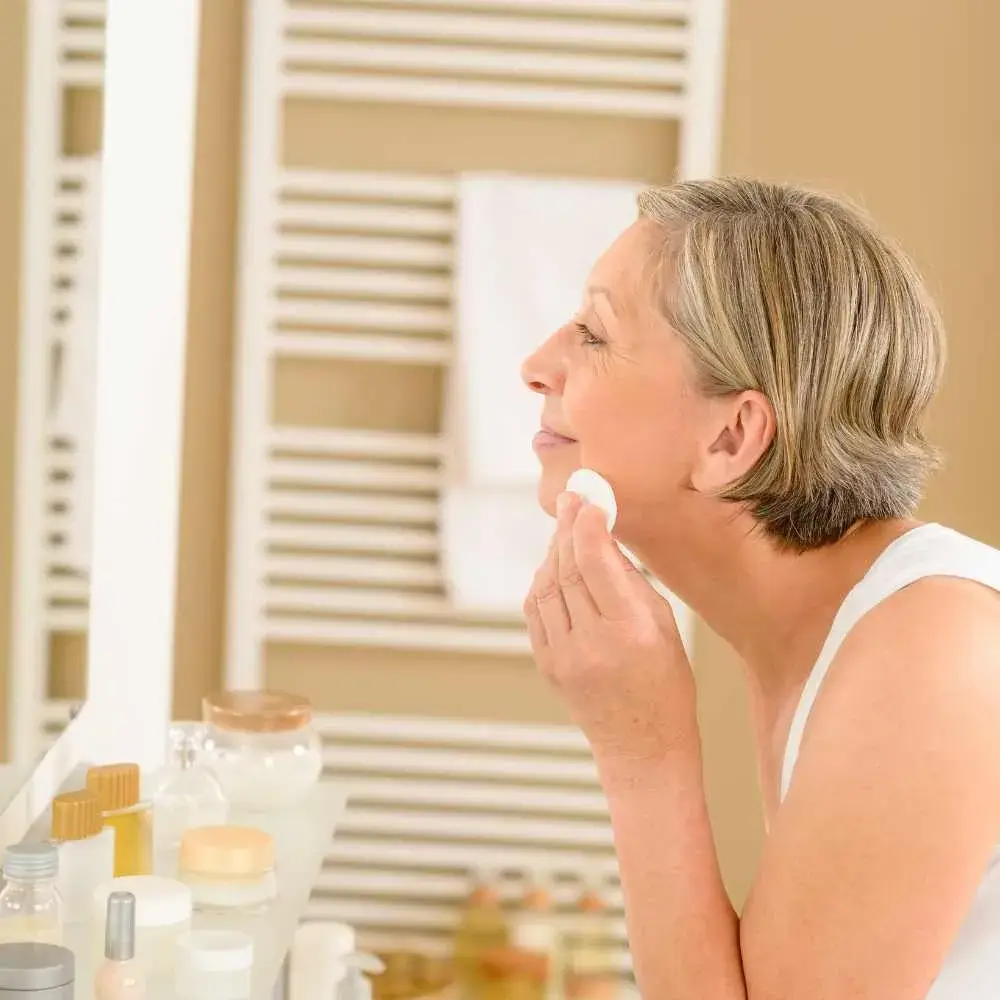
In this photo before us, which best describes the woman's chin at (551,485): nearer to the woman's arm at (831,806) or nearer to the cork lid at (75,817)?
the woman's arm at (831,806)

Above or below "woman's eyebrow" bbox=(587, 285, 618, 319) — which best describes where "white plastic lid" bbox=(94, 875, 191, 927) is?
below

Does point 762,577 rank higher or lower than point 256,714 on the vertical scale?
higher

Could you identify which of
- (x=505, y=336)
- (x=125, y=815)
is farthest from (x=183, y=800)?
→ (x=505, y=336)

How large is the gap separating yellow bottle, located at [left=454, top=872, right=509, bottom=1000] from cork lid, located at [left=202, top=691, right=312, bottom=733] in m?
0.96

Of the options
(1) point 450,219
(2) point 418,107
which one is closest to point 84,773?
(1) point 450,219

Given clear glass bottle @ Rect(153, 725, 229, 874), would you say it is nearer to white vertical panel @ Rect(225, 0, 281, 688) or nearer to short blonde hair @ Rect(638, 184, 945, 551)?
short blonde hair @ Rect(638, 184, 945, 551)

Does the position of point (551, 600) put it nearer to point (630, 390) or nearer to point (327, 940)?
point (630, 390)

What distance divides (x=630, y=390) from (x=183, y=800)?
0.60m

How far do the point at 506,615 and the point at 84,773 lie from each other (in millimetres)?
1113

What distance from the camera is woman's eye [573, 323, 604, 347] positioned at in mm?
1201

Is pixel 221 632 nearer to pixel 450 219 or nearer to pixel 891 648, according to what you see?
pixel 450 219

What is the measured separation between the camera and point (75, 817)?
3.91 feet

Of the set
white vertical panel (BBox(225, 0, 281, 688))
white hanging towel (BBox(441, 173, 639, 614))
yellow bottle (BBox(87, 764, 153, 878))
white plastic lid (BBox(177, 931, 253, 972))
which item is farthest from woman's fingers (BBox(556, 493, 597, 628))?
white vertical panel (BBox(225, 0, 281, 688))

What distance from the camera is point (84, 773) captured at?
148 centimetres
